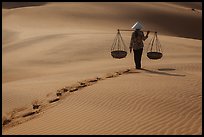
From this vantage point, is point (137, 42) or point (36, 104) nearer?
point (36, 104)

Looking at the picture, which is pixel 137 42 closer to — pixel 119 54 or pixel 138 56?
pixel 138 56

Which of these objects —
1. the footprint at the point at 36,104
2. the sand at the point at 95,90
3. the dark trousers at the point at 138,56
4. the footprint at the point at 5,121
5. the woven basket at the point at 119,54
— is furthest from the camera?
the woven basket at the point at 119,54

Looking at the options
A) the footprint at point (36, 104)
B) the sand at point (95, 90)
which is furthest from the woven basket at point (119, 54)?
the footprint at point (36, 104)

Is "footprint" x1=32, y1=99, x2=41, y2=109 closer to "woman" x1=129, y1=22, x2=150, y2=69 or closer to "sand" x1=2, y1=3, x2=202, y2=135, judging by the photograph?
"sand" x1=2, y1=3, x2=202, y2=135

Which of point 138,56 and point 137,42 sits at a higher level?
point 137,42

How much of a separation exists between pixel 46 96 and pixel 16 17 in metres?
31.3

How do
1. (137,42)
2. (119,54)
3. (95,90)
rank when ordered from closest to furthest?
(95,90)
(137,42)
(119,54)

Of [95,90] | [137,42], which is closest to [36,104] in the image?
[95,90]

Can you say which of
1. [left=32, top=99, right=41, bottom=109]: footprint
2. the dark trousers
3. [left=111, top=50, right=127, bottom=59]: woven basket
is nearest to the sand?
[left=32, top=99, right=41, bottom=109]: footprint

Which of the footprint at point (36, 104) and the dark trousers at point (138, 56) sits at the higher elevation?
the dark trousers at point (138, 56)

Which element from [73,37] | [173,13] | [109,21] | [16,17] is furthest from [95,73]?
[173,13]

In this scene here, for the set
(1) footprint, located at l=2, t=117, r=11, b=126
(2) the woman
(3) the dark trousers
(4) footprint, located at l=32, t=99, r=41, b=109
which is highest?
(2) the woman

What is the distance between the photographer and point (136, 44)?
15055 mm

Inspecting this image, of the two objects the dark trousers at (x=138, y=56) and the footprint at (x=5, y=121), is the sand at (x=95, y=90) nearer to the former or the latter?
the footprint at (x=5, y=121)
